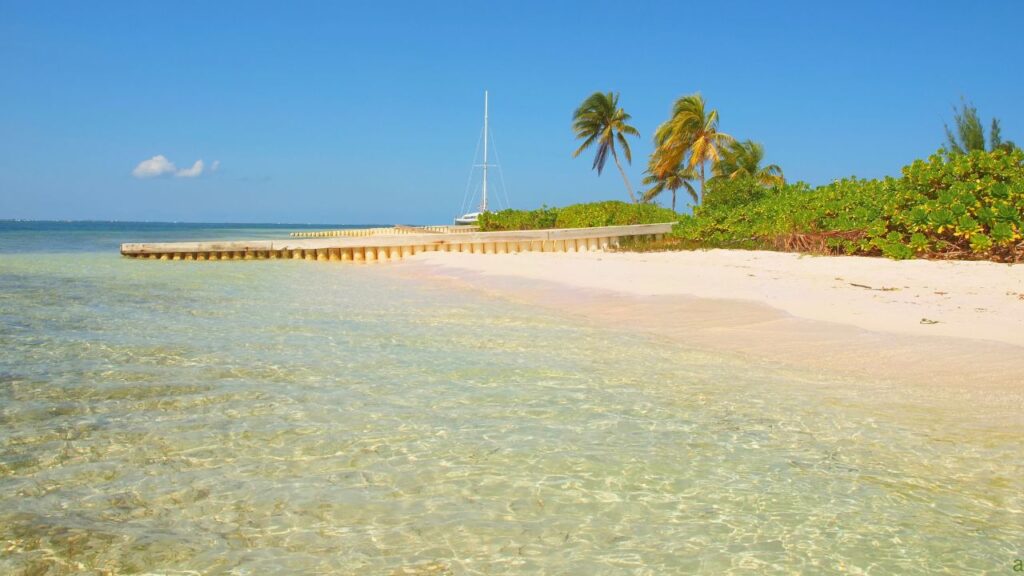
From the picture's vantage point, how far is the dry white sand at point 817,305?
5.98 metres

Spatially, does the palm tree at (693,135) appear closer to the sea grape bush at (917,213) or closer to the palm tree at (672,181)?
the palm tree at (672,181)

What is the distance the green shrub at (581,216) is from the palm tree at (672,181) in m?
13.9

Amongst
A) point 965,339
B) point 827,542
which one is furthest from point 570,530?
point 965,339

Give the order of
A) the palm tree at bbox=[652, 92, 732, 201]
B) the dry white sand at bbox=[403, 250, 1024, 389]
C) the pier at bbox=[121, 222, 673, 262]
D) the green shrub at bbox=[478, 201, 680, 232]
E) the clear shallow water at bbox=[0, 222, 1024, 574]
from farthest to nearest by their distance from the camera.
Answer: the palm tree at bbox=[652, 92, 732, 201]
the green shrub at bbox=[478, 201, 680, 232]
the pier at bbox=[121, 222, 673, 262]
the dry white sand at bbox=[403, 250, 1024, 389]
the clear shallow water at bbox=[0, 222, 1024, 574]

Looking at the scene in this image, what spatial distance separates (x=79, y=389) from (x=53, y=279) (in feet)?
41.3

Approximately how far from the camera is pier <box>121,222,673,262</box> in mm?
22578

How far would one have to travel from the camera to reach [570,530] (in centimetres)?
270

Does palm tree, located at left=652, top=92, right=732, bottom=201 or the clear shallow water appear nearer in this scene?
the clear shallow water

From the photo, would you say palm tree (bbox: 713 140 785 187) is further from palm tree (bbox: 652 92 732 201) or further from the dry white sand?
the dry white sand

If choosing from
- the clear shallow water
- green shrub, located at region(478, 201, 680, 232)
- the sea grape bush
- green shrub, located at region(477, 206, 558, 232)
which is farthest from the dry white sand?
green shrub, located at region(477, 206, 558, 232)

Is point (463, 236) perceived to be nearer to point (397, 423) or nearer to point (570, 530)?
point (397, 423)

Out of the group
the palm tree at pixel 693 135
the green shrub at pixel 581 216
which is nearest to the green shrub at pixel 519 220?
the green shrub at pixel 581 216

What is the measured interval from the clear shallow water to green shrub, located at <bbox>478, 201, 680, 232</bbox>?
20.3 metres

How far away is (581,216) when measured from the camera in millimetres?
27562
